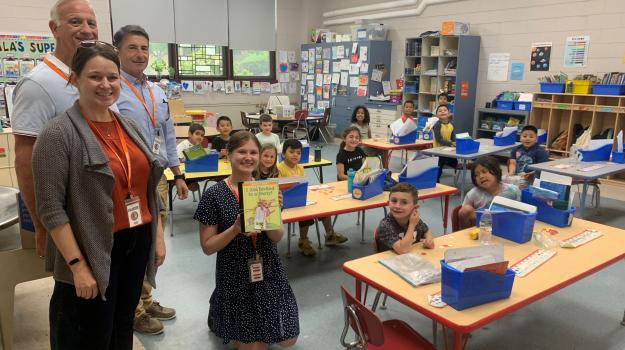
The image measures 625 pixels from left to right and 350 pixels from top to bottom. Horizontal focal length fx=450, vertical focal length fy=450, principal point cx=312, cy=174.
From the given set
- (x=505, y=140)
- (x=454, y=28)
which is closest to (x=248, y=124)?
(x=454, y=28)

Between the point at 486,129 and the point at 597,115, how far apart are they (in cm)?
165

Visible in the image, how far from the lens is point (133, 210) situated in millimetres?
1581

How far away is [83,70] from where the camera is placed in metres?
1.43

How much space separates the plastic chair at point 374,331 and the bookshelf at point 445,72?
6.47 meters

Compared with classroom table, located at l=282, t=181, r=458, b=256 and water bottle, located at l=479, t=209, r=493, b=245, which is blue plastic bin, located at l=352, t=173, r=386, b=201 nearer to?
classroom table, located at l=282, t=181, r=458, b=256

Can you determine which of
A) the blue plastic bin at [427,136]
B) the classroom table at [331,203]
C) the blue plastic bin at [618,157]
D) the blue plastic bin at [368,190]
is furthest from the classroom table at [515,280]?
the blue plastic bin at [427,136]

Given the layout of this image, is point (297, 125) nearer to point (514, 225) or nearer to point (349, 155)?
point (349, 155)

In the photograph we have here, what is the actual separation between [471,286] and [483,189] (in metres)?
1.64

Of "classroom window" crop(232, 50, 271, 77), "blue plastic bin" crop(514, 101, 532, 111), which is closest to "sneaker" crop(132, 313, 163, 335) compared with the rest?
"blue plastic bin" crop(514, 101, 532, 111)

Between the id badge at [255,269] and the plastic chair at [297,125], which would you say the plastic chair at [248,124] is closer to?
the plastic chair at [297,125]

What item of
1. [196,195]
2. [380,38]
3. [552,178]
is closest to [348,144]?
[552,178]

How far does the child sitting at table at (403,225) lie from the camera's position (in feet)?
8.07

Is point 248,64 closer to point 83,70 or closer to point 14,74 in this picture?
point 14,74

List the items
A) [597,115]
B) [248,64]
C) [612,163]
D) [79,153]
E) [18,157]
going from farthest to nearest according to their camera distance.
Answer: [248,64] < [597,115] < [612,163] < [18,157] < [79,153]
